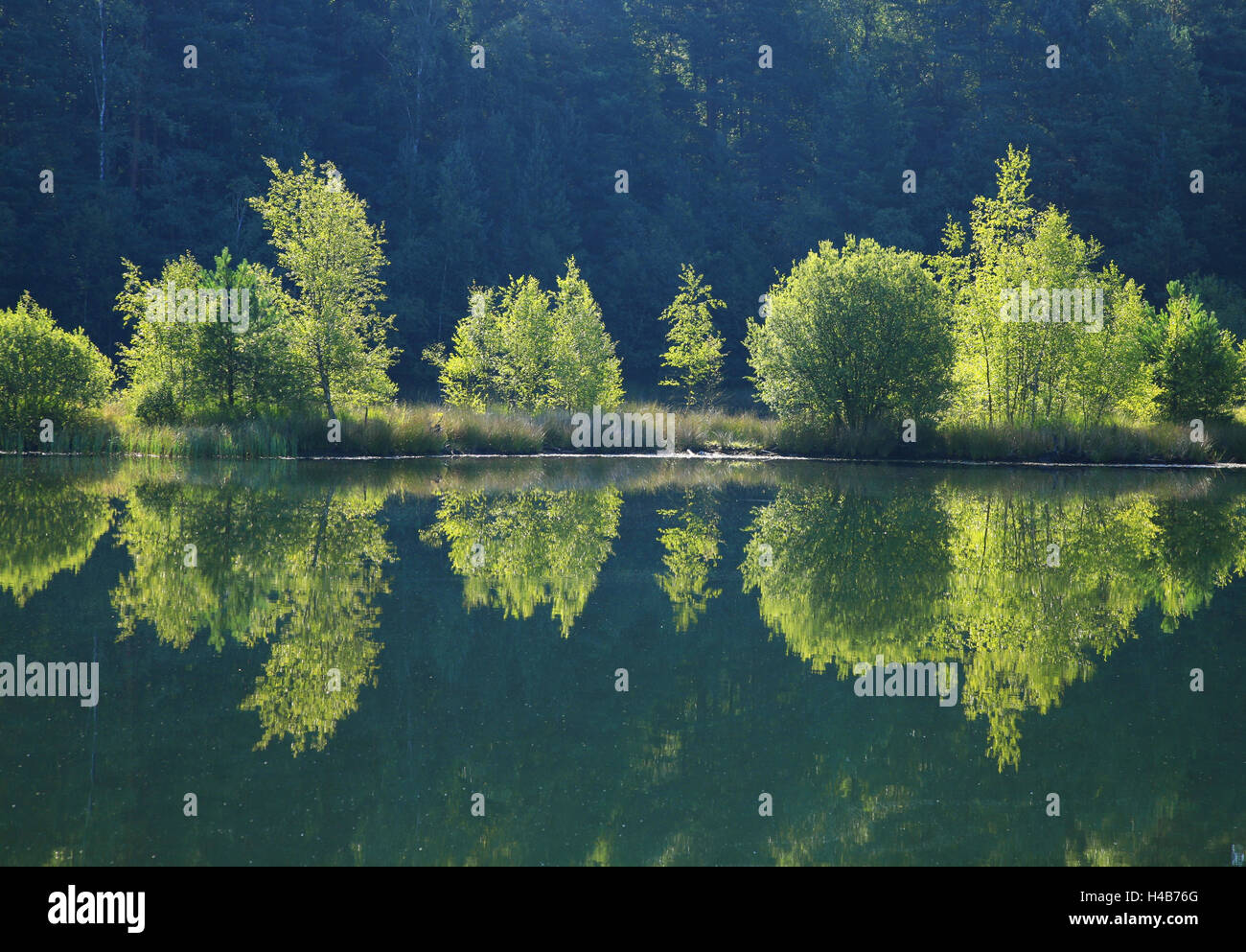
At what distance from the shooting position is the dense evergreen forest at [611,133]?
164ft

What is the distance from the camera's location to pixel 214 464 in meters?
25.0

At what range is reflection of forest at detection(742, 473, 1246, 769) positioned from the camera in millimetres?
8820

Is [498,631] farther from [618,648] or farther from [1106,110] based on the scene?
[1106,110]

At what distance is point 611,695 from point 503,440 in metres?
23.2

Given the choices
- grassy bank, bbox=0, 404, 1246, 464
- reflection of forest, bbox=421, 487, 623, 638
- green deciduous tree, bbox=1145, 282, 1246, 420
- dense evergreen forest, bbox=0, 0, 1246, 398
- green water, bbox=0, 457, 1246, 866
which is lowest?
green water, bbox=0, 457, 1246, 866

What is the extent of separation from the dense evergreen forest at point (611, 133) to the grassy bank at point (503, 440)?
20.8m

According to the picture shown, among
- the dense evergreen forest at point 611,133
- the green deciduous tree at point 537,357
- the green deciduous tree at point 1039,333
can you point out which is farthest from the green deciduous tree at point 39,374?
the green deciduous tree at point 1039,333

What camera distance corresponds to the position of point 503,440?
30594 mm

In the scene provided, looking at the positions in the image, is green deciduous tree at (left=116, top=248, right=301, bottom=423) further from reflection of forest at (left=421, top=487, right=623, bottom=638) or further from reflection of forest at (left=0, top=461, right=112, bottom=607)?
reflection of forest at (left=421, top=487, right=623, bottom=638)

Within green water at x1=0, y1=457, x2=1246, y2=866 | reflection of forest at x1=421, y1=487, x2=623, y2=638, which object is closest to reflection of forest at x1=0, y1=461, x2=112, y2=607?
green water at x1=0, y1=457, x2=1246, y2=866

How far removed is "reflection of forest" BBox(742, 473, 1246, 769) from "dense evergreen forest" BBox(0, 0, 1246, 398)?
1356 inches
